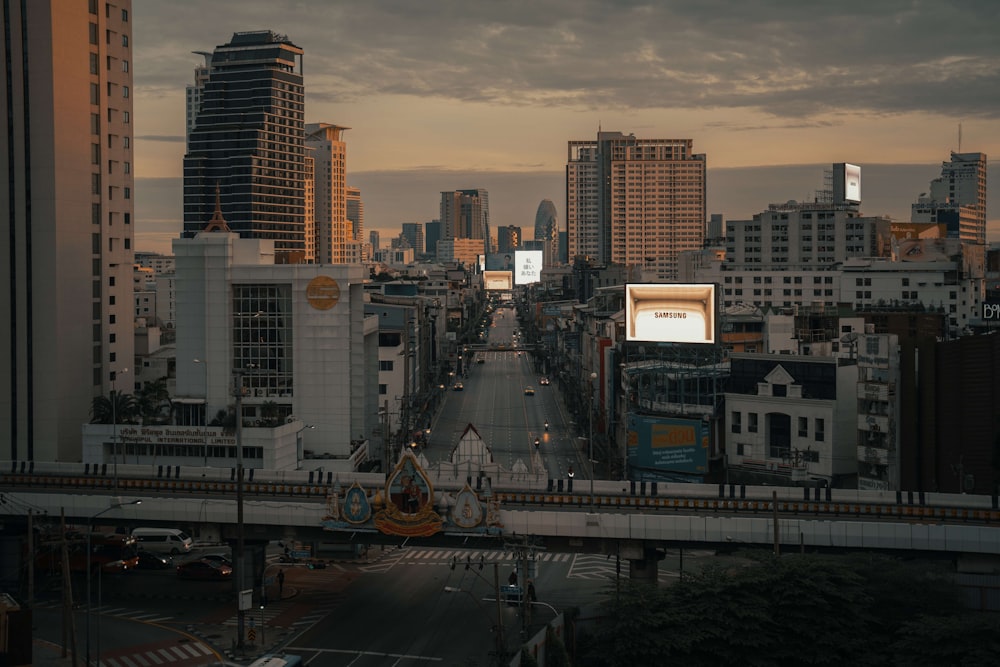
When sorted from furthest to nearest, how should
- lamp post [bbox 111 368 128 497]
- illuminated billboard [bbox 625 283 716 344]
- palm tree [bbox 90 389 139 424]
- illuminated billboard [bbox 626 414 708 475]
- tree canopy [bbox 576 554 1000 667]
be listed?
illuminated billboard [bbox 625 283 716 344], illuminated billboard [bbox 626 414 708 475], palm tree [bbox 90 389 139 424], lamp post [bbox 111 368 128 497], tree canopy [bbox 576 554 1000 667]

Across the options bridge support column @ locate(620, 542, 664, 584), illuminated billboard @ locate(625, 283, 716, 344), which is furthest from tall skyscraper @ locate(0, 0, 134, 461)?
bridge support column @ locate(620, 542, 664, 584)

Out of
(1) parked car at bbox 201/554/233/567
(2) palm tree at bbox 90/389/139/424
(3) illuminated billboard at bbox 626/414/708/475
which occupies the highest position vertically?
(2) palm tree at bbox 90/389/139/424

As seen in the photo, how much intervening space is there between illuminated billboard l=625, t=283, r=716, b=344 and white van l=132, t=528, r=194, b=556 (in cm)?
3916

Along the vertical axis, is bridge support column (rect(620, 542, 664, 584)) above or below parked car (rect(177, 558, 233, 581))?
above

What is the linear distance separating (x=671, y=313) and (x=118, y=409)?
1724 inches

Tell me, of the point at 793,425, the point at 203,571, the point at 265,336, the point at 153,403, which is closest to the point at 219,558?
the point at 203,571

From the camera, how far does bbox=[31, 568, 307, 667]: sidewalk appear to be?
50.2 metres

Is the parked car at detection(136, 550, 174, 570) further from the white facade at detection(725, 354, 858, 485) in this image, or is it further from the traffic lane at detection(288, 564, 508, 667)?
the white facade at detection(725, 354, 858, 485)

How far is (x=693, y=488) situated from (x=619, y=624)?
54.3ft

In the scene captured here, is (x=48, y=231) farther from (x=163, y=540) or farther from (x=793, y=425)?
(x=793, y=425)

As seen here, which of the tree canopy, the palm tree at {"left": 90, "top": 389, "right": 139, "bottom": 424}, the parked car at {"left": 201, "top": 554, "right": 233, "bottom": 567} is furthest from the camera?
the palm tree at {"left": 90, "top": 389, "right": 139, "bottom": 424}

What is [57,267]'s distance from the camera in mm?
89938

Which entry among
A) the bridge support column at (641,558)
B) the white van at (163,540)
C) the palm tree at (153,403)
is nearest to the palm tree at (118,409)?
the palm tree at (153,403)

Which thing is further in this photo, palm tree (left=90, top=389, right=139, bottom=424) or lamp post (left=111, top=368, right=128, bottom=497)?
palm tree (left=90, top=389, right=139, bottom=424)
